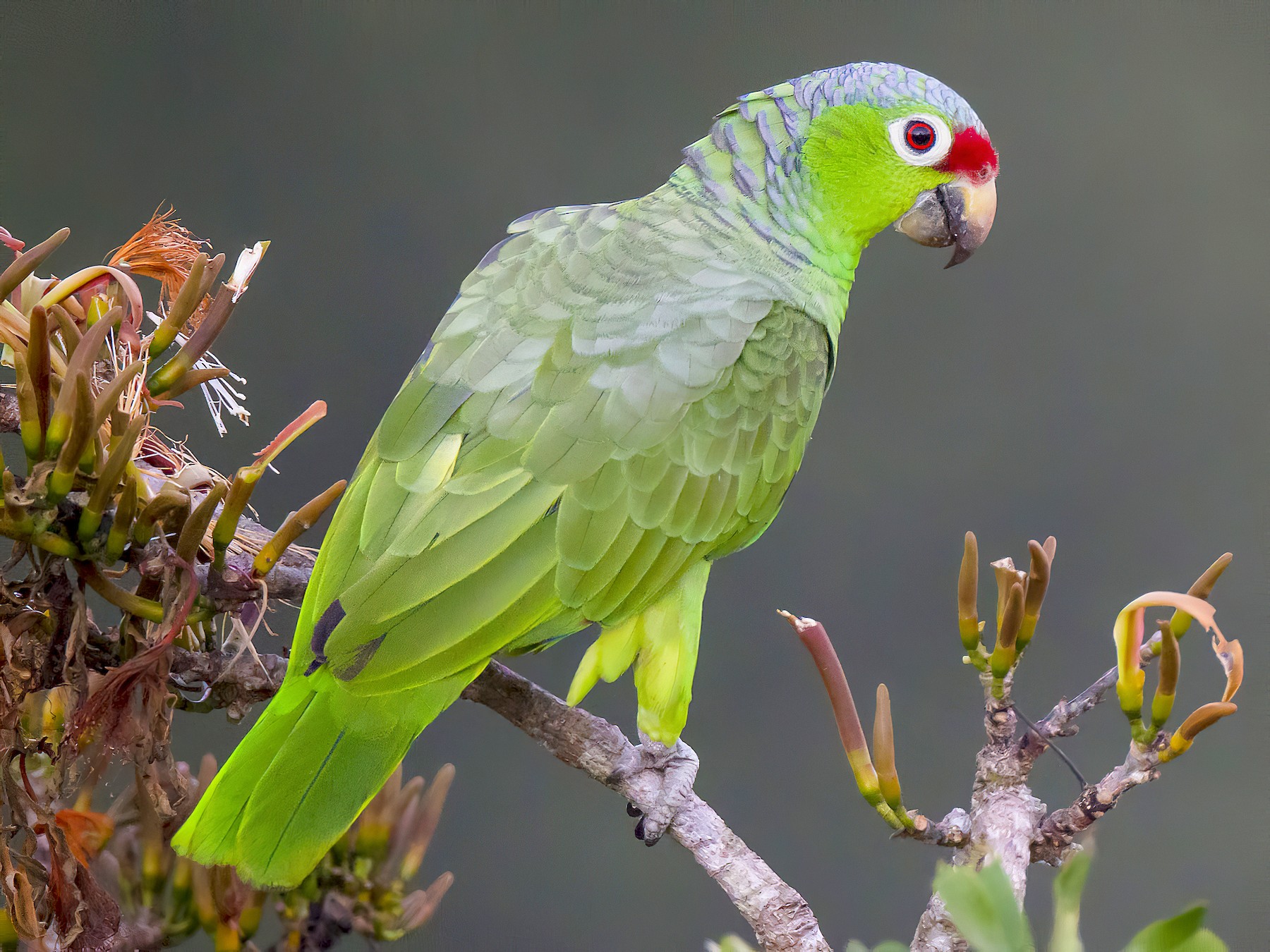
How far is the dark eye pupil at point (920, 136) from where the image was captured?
98 centimetres

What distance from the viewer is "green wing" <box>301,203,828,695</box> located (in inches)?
31.1

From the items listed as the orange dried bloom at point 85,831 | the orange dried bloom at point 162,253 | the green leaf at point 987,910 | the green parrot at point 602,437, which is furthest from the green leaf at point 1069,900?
the orange dried bloom at point 162,253

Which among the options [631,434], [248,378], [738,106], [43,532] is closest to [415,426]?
[631,434]

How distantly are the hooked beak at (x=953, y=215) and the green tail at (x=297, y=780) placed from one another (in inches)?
26.5

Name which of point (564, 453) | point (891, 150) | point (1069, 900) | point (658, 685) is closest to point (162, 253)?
point (564, 453)

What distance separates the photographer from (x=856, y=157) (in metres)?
0.99

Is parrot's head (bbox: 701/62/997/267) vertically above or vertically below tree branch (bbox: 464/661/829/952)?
above

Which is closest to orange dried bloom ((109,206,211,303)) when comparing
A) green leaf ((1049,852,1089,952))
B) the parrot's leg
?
the parrot's leg

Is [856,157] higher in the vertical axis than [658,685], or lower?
higher

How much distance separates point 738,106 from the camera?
3.45 ft

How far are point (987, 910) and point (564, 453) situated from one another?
0.48 m

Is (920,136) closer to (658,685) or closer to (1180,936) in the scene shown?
(658,685)

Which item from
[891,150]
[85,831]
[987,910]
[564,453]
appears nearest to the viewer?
[987,910]

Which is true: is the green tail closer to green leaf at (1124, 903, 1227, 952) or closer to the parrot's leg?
the parrot's leg
